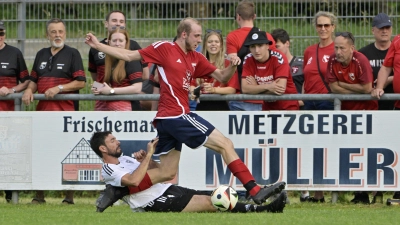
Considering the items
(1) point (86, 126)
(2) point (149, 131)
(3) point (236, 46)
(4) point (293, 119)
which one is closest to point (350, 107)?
(4) point (293, 119)

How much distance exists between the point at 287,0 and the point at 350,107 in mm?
2874

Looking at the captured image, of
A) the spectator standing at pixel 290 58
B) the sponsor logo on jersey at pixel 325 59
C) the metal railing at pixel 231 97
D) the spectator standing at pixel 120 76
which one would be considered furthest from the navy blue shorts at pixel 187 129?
the spectator standing at pixel 290 58

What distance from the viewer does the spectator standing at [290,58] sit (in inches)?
539

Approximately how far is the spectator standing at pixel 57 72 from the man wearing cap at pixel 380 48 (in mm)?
4090

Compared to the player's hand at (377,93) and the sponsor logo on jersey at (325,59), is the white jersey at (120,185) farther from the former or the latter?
the sponsor logo on jersey at (325,59)

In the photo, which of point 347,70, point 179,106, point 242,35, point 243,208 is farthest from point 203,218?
point 242,35

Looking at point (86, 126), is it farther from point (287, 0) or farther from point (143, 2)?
point (287, 0)

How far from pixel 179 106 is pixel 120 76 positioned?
2220 millimetres

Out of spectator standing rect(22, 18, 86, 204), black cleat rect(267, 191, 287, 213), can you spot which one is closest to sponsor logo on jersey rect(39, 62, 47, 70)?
spectator standing rect(22, 18, 86, 204)

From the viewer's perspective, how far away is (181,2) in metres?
15.0

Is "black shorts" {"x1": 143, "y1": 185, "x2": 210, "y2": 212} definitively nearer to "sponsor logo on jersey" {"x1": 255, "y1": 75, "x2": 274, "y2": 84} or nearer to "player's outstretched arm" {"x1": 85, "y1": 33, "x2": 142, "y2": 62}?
"player's outstretched arm" {"x1": 85, "y1": 33, "x2": 142, "y2": 62}

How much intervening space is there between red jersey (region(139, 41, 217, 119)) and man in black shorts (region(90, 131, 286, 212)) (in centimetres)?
44

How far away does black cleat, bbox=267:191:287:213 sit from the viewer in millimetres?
10227

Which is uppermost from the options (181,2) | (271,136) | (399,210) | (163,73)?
(181,2)
